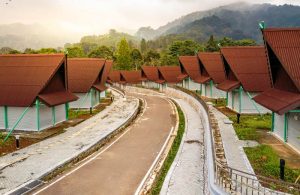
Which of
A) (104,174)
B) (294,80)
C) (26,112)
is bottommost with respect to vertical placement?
(104,174)

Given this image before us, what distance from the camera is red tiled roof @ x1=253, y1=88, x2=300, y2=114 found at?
55.3 ft

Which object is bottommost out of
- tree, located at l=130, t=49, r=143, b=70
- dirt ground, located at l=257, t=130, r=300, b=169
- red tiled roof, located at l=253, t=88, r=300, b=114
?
dirt ground, located at l=257, t=130, r=300, b=169

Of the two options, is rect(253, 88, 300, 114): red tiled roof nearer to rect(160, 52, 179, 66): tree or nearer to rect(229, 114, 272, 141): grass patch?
rect(229, 114, 272, 141): grass patch

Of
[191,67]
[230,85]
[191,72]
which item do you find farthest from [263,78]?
Answer: [191,67]

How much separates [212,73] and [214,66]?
1.74 m

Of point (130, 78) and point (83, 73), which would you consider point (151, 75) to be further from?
point (83, 73)

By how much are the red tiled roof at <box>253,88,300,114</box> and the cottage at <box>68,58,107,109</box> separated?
22.7m

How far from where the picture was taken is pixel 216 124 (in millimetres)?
25922

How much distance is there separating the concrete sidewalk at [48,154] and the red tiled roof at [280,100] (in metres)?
11.5

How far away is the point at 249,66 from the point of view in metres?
32.8

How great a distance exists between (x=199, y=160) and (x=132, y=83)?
223 feet

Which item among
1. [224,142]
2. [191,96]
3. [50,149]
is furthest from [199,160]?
[191,96]

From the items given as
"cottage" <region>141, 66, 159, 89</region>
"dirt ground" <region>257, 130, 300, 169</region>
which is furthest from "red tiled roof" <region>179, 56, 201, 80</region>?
"dirt ground" <region>257, 130, 300, 169</region>

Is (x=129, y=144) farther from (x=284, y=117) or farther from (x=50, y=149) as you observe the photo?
(x=284, y=117)
